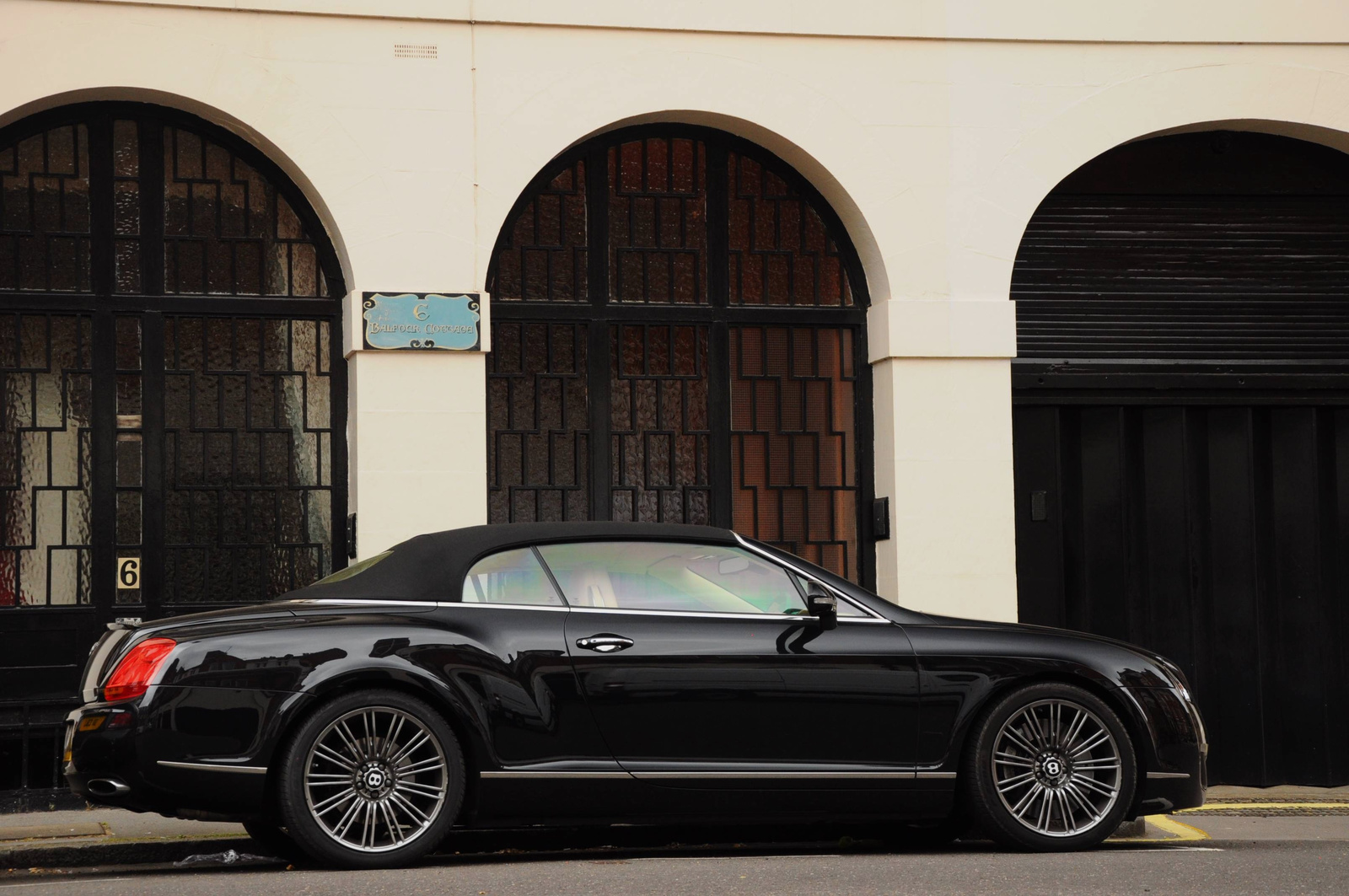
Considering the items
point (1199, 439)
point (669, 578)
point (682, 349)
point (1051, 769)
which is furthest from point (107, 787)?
point (1199, 439)

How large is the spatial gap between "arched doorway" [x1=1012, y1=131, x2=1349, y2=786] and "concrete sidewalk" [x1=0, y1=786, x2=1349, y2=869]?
115cm

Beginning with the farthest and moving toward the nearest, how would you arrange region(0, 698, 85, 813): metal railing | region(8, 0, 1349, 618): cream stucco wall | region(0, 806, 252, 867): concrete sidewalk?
region(8, 0, 1349, 618): cream stucco wall < region(0, 698, 85, 813): metal railing < region(0, 806, 252, 867): concrete sidewalk

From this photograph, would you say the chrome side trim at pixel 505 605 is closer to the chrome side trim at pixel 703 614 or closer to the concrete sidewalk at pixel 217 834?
the chrome side trim at pixel 703 614

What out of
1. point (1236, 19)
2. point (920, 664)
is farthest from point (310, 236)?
point (1236, 19)

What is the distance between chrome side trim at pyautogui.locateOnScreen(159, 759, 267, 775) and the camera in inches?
242

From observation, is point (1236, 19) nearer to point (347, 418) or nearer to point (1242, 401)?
point (1242, 401)

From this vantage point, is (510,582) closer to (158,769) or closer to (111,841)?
(158,769)

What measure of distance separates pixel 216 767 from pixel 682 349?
4.72 m

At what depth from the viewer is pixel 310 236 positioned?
9.79 metres

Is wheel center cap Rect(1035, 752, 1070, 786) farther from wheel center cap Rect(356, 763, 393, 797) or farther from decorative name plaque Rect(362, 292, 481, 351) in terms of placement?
decorative name plaque Rect(362, 292, 481, 351)

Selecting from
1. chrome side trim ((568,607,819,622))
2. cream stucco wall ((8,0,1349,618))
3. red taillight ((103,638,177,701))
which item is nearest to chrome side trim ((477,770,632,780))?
chrome side trim ((568,607,819,622))

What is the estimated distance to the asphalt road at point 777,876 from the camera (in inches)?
233

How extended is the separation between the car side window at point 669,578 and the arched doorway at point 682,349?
9.82 ft

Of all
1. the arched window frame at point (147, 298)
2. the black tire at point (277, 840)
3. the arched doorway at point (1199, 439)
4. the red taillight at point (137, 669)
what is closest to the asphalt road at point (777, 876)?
A: the black tire at point (277, 840)
